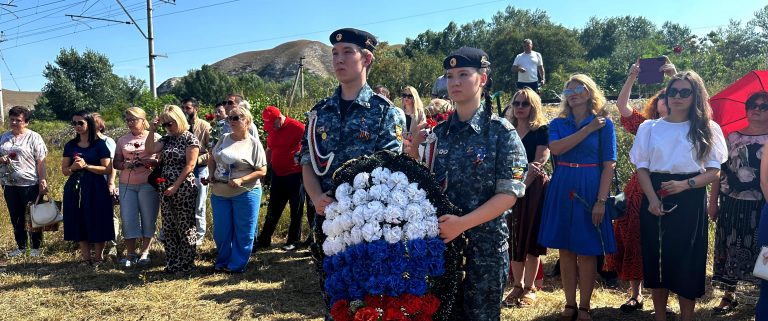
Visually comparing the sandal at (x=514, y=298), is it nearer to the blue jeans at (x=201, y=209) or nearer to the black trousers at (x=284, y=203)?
the black trousers at (x=284, y=203)

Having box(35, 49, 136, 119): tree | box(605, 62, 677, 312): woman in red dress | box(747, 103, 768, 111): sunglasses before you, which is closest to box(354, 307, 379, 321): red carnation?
box(605, 62, 677, 312): woman in red dress

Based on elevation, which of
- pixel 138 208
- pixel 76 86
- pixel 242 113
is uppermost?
pixel 76 86

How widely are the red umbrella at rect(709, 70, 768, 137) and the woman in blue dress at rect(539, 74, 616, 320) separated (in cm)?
144

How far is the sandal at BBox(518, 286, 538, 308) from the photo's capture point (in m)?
4.71

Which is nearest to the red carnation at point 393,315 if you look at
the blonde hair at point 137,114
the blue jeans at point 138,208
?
the blue jeans at point 138,208

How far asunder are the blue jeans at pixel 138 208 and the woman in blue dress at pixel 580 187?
4511 mm

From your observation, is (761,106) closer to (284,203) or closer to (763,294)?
(763,294)

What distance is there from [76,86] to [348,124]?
4161 cm

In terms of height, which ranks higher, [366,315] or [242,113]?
[242,113]

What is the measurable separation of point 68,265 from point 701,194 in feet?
22.2

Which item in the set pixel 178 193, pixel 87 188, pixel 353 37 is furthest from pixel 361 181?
pixel 87 188

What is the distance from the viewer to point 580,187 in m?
4.02

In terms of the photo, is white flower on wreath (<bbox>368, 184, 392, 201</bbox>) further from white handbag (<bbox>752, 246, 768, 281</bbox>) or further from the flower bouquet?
white handbag (<bbox>752, 246, 768, 281</bbox>)

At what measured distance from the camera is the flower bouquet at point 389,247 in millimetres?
2146
